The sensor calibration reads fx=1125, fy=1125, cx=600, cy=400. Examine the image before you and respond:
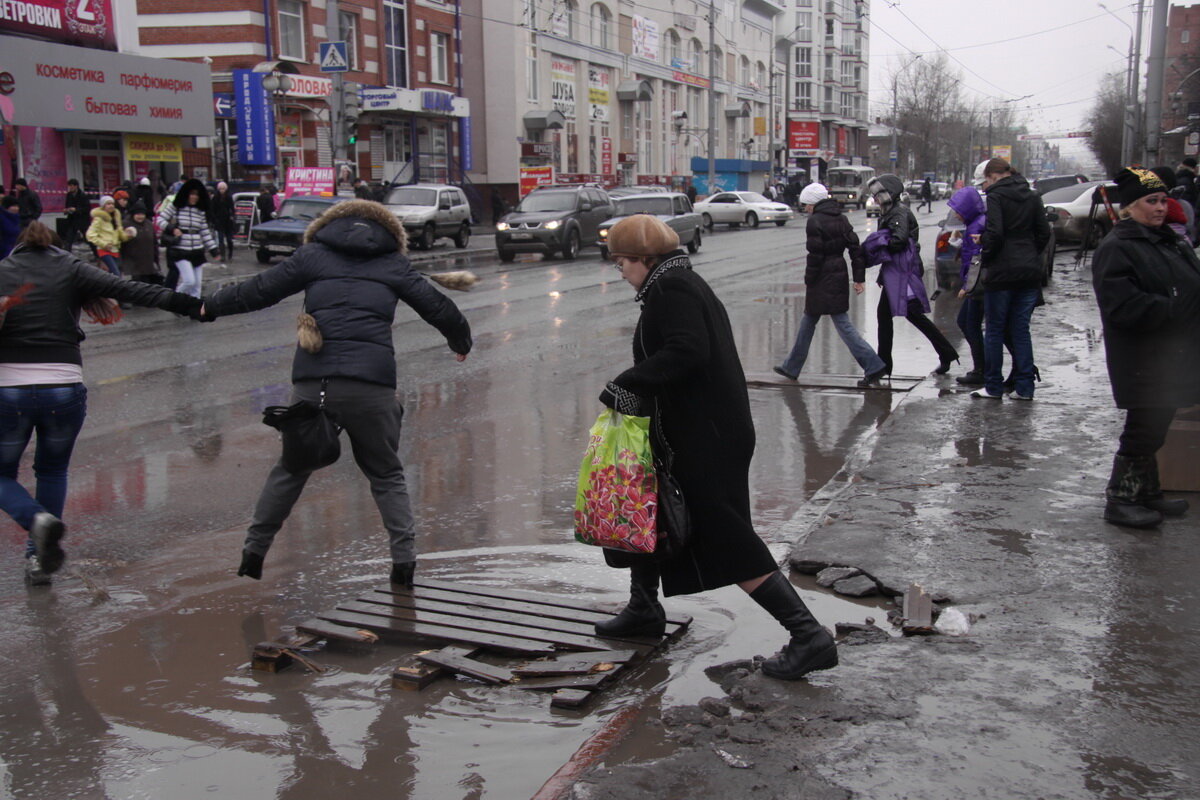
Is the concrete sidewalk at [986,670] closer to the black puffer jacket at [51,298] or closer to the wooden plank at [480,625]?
the wooden plank at [480,625]

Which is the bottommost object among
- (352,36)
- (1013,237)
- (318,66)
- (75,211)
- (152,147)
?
(1013,237)

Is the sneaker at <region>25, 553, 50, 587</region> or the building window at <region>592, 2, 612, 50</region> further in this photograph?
the building window at <region>592, 2, 612, 50</region>

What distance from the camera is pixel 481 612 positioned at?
4.63m

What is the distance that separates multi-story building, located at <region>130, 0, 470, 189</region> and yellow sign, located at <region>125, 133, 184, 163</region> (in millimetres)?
1299

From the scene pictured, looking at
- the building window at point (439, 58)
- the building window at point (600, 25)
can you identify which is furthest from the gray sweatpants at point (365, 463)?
the building window at point (600, 25)

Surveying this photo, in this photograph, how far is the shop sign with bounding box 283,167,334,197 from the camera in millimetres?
26250

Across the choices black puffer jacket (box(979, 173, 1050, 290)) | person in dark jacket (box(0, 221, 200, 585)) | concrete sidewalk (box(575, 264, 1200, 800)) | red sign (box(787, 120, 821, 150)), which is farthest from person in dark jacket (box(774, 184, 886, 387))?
red sign (box(787, 120, 821, 150))

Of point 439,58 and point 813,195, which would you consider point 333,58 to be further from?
point 439,58

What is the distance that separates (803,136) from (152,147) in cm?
6760

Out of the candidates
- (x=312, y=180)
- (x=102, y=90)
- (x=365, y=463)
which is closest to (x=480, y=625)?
(x=365, y=463)

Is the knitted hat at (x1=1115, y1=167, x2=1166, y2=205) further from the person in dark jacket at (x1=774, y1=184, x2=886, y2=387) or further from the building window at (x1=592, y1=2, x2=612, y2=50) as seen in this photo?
the building window at (x1=592, y1=2, x2=612, y2=50)

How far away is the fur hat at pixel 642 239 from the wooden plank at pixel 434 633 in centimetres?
152

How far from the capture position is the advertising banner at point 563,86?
164 ft

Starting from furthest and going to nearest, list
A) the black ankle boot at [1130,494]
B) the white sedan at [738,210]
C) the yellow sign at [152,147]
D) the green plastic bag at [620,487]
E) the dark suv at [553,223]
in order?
the white sedan at [738,210], the yellow sign at [152,147], the dark suv at [553,223], the black ankle boot at [1130,494], the green plastic bag at [620,487]
